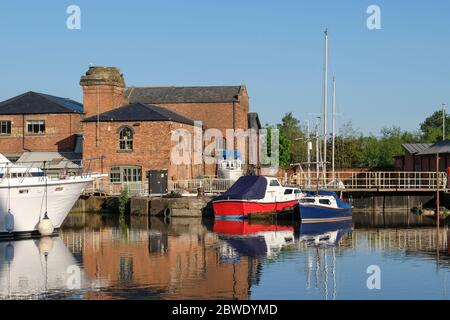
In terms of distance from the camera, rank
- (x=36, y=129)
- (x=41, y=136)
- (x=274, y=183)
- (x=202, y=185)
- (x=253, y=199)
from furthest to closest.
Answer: (x=36, y=129)
(x=41, y=136)
(x=202, y=185)
(x=274, y=183)
(x=253, y=199)

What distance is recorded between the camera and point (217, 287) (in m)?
27.3

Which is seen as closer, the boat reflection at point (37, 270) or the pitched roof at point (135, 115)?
the boat reflection at point (37, 270)

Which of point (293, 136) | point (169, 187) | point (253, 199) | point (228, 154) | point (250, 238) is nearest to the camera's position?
point (250, 238)

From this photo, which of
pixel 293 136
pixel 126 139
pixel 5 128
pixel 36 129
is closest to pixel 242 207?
pixel 126 139

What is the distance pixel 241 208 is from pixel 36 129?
26.3m

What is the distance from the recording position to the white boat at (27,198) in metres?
41.8

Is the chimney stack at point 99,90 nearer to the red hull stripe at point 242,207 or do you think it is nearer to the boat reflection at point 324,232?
the red hull stripe at point 242,207

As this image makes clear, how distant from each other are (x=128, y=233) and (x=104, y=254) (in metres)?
9.38

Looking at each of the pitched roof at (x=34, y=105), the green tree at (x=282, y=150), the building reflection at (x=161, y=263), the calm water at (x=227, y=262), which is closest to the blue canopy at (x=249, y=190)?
the calm water at (x=227, y=262)

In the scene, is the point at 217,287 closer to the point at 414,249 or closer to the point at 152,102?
the point at 414,249

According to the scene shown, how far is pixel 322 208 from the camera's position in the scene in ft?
166

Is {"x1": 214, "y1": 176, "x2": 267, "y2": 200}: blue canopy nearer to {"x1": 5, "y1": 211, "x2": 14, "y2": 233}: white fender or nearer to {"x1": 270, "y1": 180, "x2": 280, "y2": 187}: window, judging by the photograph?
{"x1": 270, "y1": 180, "x2": 280, "y2": 187}: window

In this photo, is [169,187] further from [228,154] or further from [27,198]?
[27,198]

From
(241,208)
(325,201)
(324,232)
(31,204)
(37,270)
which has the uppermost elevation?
(31,204)
